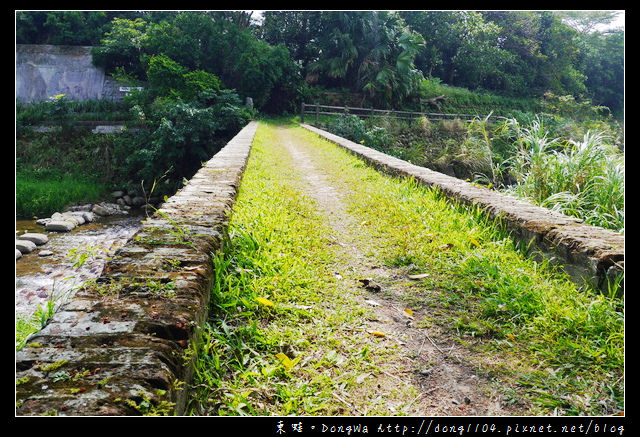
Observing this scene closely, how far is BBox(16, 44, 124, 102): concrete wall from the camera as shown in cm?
2230

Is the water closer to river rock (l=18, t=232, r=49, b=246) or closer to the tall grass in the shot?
river rock (l=18, t=232, r=49, b=246)

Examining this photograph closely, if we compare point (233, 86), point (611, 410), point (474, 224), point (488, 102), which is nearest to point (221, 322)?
point (611, 410)

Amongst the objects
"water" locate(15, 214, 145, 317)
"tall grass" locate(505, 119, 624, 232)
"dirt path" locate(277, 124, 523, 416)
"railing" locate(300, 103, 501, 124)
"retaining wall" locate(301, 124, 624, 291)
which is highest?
"railing" locate(300, 103, 501, 124)

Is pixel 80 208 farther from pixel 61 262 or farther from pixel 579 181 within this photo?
pixel 579 181

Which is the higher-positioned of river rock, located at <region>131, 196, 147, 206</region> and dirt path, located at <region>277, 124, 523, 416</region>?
dirt path, located at <region>277, 124, 523, 416</region>

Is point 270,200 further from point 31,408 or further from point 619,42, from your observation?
point 619,42

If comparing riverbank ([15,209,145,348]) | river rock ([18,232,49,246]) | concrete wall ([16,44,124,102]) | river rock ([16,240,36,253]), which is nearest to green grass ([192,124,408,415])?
riverbank ([15,209,145,348])

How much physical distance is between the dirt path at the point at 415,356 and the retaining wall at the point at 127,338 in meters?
0.75

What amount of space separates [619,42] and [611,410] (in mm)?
48515

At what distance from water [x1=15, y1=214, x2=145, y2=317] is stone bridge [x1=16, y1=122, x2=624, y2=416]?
133 centimetres

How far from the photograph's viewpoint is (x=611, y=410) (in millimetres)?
1661

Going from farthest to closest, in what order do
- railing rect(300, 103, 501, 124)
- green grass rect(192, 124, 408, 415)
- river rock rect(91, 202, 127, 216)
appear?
1. railing rect(300, 103, 501, 124)
2. river rock rect(91, 202, 127, 216)
3. green grass rect(192, 124, 408, 415)

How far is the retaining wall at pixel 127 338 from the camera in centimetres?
123

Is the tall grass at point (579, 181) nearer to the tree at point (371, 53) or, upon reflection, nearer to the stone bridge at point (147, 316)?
the stone bridge at point (147, 316)
